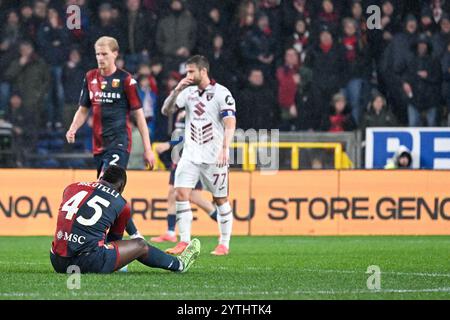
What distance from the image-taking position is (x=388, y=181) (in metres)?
18.3

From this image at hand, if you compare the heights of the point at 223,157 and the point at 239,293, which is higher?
the point at 223,157

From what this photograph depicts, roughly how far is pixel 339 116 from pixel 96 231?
10.7 metres

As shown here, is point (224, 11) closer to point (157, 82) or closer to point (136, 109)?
point (157, 82)

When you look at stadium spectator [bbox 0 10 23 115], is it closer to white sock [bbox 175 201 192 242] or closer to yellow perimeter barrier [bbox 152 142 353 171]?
yellow perimeter barrier [bbox 152 142 353 171]

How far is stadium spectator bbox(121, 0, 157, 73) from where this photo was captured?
2033 cm

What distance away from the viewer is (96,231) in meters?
9.89

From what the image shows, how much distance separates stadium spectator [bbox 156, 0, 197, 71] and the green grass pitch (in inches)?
217

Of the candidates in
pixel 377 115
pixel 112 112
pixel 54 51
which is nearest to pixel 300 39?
pixel 377 115

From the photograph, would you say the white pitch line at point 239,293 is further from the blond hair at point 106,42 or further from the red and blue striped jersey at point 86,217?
the blond hair at point 106,42

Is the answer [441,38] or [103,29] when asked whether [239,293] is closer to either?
[103,29]

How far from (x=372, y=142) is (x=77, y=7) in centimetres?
A: 560

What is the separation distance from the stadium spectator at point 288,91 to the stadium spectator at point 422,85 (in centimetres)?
196

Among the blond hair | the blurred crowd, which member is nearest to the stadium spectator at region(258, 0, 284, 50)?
the blurred crowd

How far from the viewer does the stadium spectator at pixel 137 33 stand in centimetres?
2033
